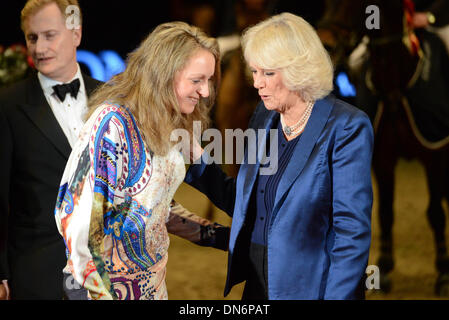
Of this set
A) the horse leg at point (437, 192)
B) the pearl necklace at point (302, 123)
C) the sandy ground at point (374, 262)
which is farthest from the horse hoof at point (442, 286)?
the pearl necklace at point (302, 123)

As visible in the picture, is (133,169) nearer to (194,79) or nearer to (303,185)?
(194,79)

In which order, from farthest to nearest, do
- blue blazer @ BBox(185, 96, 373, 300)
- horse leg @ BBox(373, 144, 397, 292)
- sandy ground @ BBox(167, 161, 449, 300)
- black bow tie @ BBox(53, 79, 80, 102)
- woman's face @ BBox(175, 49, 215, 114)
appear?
1. horse leg @ BBox(373, 144, 397, 292)
2. sandy ground @ BBox(167, 161, 449, 300)
3. black bow tie @ BBox(53, 79, 80, 102)
4. woman's face @ BBox(175, 49, 215, 114)
5. blue blazer @ BBox(185, 96, 373, 300)

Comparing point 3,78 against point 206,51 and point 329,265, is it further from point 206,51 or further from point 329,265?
point 329,265

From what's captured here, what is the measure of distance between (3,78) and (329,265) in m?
2.27

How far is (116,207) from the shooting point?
1784 mm

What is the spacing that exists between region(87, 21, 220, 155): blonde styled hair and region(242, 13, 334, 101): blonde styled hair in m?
0.17

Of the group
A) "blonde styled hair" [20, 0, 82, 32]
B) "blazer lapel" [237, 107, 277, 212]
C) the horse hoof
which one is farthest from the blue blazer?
the horse hoof

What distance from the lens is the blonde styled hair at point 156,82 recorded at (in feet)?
5.96

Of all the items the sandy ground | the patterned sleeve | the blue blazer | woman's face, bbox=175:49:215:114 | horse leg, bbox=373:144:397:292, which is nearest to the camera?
the patterned sleeve

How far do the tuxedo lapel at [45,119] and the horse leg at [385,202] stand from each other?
267 cm

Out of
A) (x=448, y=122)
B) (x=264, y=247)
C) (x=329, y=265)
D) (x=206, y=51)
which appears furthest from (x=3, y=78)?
(x=448, y=122)

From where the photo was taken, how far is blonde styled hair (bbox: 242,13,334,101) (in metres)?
1.86

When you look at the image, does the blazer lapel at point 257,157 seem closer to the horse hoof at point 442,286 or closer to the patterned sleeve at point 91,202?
the patterned sleeve at point 91,202

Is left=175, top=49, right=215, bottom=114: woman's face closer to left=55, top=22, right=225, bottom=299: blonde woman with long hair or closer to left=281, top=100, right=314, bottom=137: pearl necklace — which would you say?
left=55, top=22, right=225, bottom=299: blonde woman with long hair
